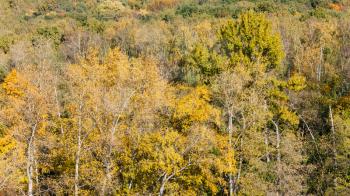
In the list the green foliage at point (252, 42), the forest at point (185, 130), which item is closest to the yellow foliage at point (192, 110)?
the forest at point (185, 130)

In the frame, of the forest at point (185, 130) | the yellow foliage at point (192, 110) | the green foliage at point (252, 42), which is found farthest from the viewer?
the green foliage at point (252, 42)

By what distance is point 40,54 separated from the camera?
72.9m

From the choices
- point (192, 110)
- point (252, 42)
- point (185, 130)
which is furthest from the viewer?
point (252, 42)

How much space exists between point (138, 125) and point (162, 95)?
3521mm

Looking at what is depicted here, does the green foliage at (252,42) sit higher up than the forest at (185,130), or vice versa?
the green foliage at (252,42)

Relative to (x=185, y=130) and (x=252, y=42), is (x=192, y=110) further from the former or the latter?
(x=252, y=42)

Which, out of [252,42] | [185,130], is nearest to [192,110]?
[185,130]

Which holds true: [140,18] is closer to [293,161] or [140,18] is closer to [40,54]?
[40,54]

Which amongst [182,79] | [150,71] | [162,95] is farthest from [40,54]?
[162,95]

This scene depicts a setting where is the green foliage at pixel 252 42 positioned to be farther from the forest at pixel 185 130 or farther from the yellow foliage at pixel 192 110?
the yellow foliage at pixel 192 110

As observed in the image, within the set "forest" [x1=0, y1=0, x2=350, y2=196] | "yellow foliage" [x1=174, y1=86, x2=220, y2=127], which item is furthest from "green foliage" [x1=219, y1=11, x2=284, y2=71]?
"yellow foliage" [x1=174, y1=86, x2=220, y2=127]

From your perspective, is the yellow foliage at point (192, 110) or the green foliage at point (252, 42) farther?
the green foliage at point (252, 42)

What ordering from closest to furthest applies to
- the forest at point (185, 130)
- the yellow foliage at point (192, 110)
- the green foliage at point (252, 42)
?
the yellow foliage at point (192, 110)
the forest at point (185, 130)
the green foliage at point (252, 42)

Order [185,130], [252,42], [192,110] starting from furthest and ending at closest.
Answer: [252,42]
[185,130]
[192,110]
